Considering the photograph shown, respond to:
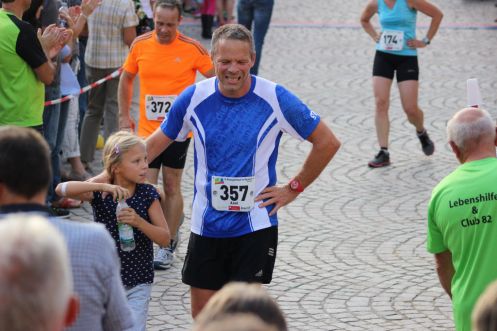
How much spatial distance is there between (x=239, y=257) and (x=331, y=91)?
9484 mm

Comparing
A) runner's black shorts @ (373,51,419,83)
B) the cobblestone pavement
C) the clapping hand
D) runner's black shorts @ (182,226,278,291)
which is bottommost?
the cobblestone pavement

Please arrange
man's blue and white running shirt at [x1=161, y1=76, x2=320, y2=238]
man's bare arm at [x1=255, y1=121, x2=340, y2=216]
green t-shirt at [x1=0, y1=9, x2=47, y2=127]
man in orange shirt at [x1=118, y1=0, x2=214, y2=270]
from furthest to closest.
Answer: man in orange shirt at [x1=118, y1=0, x2=214, y2=270], green t-shirt at [x1=0, y1=9, x2=47, y2=127], man's bare arm at [x1=255, y1=121, x2=340, y2=216], man's blue and white running shirt at [x1=161, y1=76, x2=320, y2=238]

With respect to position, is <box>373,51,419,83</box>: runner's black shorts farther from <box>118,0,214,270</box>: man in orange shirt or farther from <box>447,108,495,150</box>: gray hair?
<box>447,108,495,150</box>: gray hair

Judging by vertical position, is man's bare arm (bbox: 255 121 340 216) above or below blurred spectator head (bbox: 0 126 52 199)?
below

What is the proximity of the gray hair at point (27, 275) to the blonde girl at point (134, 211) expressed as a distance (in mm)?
2958

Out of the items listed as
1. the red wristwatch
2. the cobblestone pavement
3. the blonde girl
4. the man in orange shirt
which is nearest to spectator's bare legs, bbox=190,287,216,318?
the blonde girl

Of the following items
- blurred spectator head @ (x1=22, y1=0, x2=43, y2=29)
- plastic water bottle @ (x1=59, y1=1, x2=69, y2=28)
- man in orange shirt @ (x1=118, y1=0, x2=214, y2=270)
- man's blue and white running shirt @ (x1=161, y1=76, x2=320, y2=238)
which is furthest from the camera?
plastic water bottle @ (x1=59, y1=1, x2=69, y2=28)

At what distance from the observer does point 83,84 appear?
1177 centimetres

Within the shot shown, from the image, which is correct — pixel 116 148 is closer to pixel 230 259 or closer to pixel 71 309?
pixel 230 259

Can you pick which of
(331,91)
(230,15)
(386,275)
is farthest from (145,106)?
(230,15)

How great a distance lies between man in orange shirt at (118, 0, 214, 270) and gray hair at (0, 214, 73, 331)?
225 inches

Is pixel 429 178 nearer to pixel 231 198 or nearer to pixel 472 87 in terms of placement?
pixel 472 87

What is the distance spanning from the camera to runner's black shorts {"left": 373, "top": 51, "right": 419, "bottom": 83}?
38.3 ft

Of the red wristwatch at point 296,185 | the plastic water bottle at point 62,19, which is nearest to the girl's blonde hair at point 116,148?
the red wristwatch at point 296,185
